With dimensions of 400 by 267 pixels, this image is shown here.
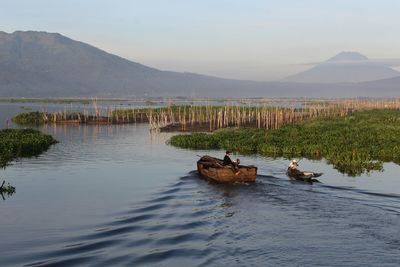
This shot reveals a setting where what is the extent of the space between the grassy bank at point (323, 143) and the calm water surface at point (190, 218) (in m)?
2.09

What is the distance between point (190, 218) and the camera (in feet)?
70.9

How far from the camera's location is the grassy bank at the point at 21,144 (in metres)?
38.5

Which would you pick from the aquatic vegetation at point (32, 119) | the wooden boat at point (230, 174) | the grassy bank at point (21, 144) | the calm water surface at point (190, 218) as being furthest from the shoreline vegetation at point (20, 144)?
the aquatic vegetation at point (32, 119)

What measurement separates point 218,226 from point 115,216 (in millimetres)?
4360

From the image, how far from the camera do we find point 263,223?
20641 millimetres

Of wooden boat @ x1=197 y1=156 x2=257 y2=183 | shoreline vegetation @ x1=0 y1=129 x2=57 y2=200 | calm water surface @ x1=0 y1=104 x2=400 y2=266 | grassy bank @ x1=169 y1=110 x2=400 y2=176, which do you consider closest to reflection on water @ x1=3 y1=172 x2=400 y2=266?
calm water surface @ x1=0 y1=104 x2=400 y2=266

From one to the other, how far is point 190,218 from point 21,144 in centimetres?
2576

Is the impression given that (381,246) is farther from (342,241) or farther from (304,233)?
(304,233)

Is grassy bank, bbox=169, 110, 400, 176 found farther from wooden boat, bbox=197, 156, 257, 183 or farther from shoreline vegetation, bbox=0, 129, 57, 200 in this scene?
shoreline vegetation, bbox=0, 129, 57, 200

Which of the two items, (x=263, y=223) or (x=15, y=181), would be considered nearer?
(x=263, y=223)

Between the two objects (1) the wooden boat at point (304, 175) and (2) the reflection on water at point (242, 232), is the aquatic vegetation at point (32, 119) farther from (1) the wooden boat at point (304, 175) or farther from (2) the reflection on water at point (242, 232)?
(2) the reflection on water at point (242, 232)

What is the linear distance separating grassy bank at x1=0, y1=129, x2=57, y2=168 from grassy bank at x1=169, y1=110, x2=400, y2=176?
39.3 feet

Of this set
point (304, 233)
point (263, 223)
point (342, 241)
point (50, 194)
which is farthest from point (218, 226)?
point (50, 194)

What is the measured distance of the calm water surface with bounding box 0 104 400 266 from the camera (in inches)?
653
